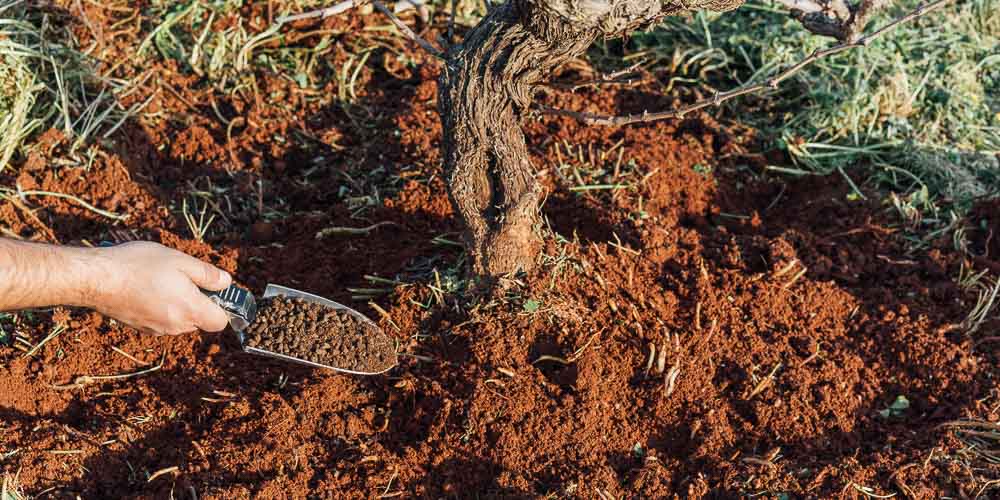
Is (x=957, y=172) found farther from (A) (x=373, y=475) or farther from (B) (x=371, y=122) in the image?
(A) (x=373, y=475)

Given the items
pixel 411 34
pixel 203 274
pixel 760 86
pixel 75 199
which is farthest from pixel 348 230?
pixel 760 86

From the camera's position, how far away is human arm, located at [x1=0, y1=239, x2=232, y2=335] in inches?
93.7

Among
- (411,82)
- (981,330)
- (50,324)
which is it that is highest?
(411,82)

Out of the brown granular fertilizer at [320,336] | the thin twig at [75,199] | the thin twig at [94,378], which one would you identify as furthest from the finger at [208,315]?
the thin twig at [75,199]

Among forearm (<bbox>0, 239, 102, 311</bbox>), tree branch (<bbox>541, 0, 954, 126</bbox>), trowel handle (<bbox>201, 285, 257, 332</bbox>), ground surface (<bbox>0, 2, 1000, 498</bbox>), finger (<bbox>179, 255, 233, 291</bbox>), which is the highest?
tree branch (<bbox>541, 0, 954, 126</bbox>)

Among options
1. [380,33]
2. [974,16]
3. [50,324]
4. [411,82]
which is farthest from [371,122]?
[974,16]

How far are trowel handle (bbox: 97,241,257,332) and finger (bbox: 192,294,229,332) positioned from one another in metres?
0.04

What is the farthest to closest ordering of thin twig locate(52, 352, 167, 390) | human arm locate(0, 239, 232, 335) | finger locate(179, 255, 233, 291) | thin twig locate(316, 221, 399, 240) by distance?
thin twig locate(316, 221, 399, 240) < thin twig locate(52, 352, 167, 390) < finger locate(179, 255, 233, 291) < human arm locate(0, 239, 232, 335)

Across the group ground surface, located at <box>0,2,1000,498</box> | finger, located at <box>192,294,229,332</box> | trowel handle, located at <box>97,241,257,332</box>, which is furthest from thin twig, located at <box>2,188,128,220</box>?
finger, located at <box>192,294,229,332</box>

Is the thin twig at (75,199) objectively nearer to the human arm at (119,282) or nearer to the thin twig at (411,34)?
the human arm at (119,282)

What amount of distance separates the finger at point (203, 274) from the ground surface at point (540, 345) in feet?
1.27

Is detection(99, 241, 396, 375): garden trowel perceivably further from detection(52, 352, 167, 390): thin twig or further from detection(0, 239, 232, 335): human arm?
detection(52, 352, 167, 390): thin twig

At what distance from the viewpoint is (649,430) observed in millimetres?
2740

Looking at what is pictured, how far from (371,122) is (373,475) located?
5.92 feet
